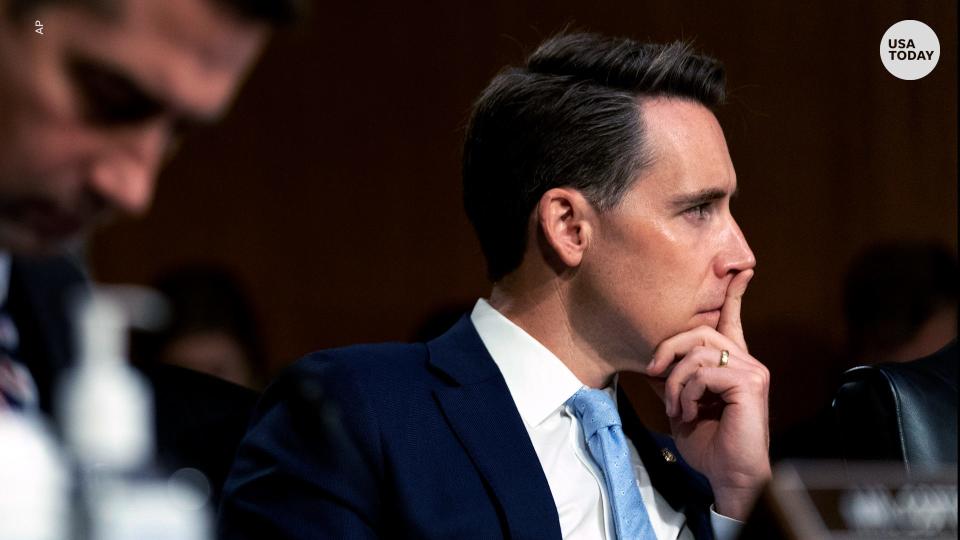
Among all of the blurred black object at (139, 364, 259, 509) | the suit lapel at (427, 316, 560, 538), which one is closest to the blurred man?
the blurred black object at (139, 364, 259, 509)

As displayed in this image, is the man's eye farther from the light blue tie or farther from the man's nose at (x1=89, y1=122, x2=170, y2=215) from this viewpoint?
the light blue tie

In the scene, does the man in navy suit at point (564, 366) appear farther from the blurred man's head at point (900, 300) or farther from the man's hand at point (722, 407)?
the blurred man's head at point (900, 300)

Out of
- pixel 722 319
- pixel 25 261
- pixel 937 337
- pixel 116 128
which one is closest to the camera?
pixel 116 128

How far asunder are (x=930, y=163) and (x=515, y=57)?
2.44 ft

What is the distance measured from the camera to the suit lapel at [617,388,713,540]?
5.24 ft

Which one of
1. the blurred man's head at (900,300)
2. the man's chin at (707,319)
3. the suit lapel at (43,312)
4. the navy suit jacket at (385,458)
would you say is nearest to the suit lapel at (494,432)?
the navy suit jacket at (385,458)

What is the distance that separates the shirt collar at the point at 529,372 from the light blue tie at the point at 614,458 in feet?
0.07

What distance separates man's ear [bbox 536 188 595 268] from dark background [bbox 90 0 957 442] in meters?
0.48

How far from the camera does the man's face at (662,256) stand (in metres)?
1.61

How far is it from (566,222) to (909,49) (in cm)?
64

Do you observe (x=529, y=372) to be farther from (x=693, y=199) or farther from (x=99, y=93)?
(x=99, y=93)

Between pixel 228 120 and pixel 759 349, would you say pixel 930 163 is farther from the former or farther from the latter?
pixel 228 120

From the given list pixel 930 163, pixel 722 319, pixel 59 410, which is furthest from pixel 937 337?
pixel 59 410

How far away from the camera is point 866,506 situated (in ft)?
2.74
